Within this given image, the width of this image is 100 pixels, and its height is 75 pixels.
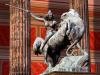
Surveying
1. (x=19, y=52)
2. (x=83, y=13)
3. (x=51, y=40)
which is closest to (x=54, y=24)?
(x=51, y=40)

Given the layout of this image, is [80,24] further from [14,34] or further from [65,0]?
[65,0]

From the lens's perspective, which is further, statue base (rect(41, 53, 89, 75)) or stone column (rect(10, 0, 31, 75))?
stone column (rect(10, 0, 31, 75))

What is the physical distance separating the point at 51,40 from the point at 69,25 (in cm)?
43

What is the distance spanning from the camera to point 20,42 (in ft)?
50.8

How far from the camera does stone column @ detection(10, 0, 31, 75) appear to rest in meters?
15.3

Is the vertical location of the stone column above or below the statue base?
below

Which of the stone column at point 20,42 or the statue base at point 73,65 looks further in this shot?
the stone column at point 20,42

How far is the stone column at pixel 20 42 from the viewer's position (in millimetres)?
15320

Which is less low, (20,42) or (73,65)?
(73,65)

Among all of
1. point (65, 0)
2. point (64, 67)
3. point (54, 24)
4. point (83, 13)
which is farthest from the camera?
point (65, 0)

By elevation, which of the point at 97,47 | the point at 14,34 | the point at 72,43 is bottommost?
the point at 97,47

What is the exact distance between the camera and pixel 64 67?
6.80 meters

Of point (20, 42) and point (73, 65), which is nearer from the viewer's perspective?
point (73, 65)

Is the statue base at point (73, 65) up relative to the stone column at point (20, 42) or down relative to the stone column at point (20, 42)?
up
